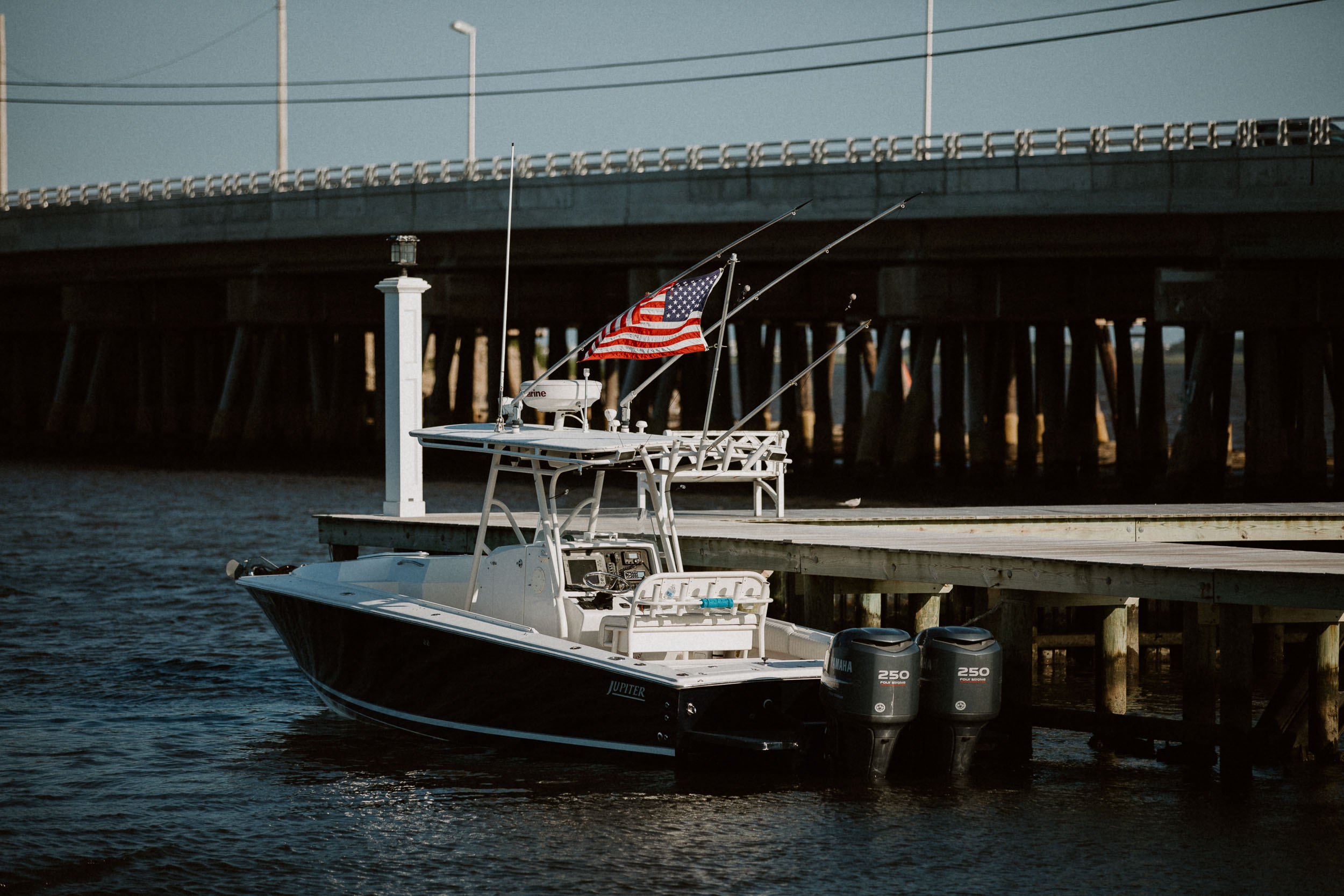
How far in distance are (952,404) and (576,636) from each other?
3106 cm

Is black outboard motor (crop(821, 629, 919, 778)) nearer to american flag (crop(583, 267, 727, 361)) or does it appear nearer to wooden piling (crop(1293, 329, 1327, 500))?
american flag (crop(583, 267, 727, 361))

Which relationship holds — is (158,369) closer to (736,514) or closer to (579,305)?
(579,305)

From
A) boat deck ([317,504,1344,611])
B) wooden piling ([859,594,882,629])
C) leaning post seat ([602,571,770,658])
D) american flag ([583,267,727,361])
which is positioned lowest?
wooden piling ([859,594,882,629])

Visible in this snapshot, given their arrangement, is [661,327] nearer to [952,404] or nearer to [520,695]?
[520,695]

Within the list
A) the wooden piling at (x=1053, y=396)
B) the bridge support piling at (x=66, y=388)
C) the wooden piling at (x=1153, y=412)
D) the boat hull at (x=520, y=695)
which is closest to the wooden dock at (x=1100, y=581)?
the boat hull at (x=520, y=695)

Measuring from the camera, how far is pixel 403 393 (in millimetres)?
19906

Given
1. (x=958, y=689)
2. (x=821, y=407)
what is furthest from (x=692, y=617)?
(x=821, y=407)

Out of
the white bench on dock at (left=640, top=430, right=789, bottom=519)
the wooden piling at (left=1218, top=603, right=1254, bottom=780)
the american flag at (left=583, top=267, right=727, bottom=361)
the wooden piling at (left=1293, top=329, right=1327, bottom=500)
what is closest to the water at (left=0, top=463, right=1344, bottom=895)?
the wooden piling at (left=1218, top=603, right=1254, bottom=780)

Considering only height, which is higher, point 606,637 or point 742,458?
point 742,458

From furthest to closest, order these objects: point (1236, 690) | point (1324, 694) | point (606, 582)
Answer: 1. point (606, 582)
2. point (1324, 694)
3. point (1236, 690)

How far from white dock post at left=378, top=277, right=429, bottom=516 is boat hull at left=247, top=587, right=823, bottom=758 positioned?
14.1 feet

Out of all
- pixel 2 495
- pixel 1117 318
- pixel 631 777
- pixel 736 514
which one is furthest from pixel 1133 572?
pixel 2 495

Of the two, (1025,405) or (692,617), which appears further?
(1025,405)

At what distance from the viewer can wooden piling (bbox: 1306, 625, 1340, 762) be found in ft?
40.7
